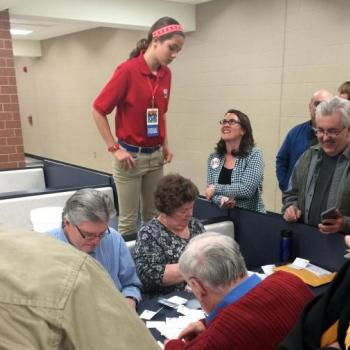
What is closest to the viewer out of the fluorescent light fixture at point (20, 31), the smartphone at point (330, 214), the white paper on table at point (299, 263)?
the smartphone at point (330, 214)

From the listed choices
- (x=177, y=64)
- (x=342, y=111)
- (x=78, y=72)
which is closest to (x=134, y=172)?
(x=342, y=111)

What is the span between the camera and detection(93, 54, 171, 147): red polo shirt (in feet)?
8.46

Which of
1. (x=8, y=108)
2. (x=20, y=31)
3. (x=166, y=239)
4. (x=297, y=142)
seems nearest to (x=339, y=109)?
(x=297, y=142)

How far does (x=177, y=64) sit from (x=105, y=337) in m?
5.42

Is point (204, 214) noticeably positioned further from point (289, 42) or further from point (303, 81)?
point (289, 42)

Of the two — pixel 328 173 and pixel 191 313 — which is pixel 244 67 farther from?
pixel 191 313

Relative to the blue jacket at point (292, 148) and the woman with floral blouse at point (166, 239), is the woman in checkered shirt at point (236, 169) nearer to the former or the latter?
the blue jacket at point (292, 148)

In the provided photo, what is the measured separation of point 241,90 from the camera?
4.88 meters

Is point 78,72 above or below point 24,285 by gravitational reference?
above

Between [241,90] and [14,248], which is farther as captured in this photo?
[241,90]

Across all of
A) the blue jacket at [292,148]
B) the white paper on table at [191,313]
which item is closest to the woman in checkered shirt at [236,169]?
the blue jacket at [292,148]

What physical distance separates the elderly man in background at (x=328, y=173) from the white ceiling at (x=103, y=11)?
330cm

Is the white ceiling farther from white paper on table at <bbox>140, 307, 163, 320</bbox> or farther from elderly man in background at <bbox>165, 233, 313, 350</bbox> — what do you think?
elderly man in background at <bbox>165, 233, 313, 350</bbox>

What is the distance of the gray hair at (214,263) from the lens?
1.35 metres
